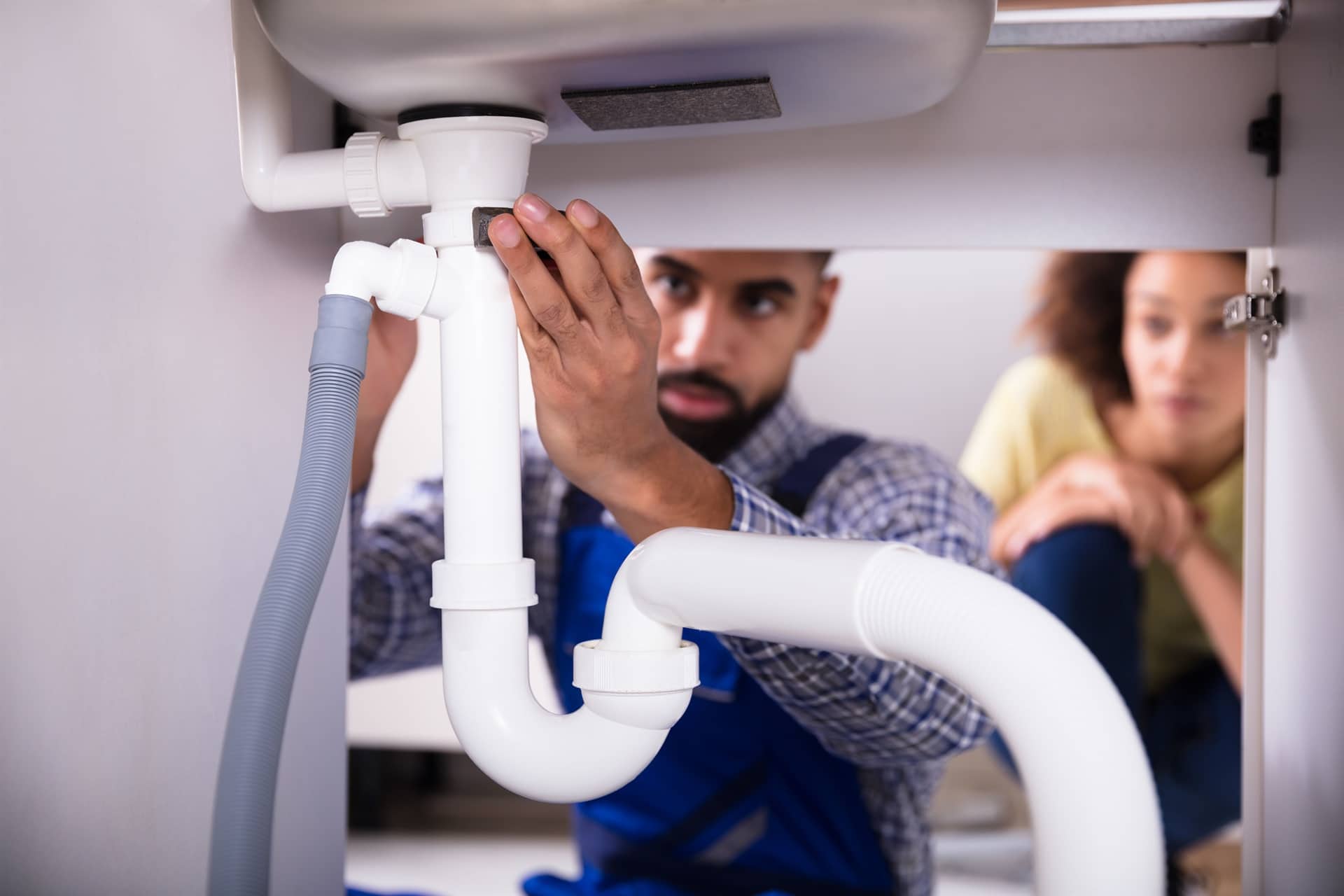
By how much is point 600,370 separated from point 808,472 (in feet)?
2.23

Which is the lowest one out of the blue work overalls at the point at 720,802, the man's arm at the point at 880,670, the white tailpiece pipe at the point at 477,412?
the blue work overalls at the point at 720,802

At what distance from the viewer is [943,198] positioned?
65cm

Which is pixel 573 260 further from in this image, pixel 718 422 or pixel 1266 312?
pixel 718 422

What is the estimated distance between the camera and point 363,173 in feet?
1.59

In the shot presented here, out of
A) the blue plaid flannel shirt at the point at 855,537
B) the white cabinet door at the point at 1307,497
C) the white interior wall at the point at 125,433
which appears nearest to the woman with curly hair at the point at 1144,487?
the blue plaid flannel shirt at the point at 855,537

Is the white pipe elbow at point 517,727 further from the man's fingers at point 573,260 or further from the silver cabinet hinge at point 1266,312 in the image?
the silver cabinet hinge at point 1266,312

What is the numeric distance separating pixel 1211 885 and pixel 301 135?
58.4 inches

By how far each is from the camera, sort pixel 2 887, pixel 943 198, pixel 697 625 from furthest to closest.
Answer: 1. pixel 943 198
2. pixel 2 887
3. pixel 697 625

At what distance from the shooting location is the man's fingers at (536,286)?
43 cm

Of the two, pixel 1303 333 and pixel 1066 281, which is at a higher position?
pixel 1066 281

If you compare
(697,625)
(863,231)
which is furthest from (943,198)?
(697,625)

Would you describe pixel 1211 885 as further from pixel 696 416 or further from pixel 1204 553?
pixel 696 416

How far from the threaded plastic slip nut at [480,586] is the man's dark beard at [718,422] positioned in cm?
78

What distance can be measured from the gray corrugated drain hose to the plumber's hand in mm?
82
